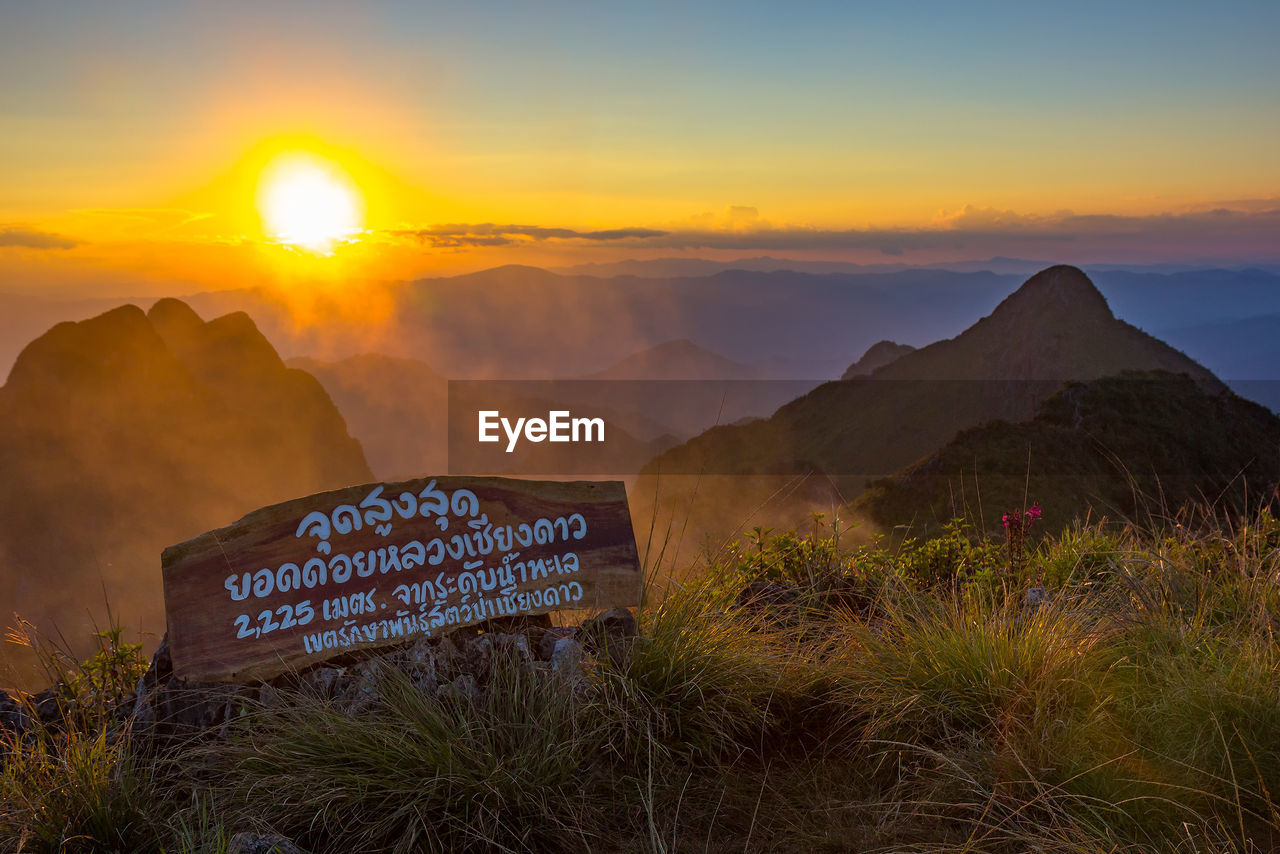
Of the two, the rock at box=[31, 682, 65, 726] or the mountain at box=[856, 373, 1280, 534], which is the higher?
the rock at box=[31, 682, 65, 726]

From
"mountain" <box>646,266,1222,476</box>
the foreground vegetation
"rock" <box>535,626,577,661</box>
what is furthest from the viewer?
"mountain" <box>646,266,1222,476</box>

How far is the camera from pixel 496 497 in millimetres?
5785

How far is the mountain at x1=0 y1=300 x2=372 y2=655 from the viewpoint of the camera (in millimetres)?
92938

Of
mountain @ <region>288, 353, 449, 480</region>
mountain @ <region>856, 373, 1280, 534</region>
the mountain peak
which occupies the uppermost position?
the mountain peak

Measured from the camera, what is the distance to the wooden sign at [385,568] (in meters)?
5.11

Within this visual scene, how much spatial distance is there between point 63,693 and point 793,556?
5.12 m

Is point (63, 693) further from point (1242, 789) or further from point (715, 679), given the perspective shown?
point (1242, 789)

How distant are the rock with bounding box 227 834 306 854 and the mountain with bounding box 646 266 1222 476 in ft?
201

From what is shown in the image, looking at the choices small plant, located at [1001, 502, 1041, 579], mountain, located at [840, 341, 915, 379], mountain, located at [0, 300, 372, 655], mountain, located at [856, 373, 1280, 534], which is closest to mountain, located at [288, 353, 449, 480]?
mountain, located at [0, 300, 372, 655]

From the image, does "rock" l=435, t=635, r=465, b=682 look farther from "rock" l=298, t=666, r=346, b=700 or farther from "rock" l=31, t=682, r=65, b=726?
"rock" l=31, t=682, r=65, b=726

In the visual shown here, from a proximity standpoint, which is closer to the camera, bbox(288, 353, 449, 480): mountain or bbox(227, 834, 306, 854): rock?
bbox(227, 834, 306, 854): rock

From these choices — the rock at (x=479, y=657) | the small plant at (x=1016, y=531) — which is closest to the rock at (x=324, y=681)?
the rock at (x=479, y=657)

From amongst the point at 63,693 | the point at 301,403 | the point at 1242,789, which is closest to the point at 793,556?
the point at 1242,789

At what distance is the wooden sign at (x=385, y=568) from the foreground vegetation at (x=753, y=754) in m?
0.45
